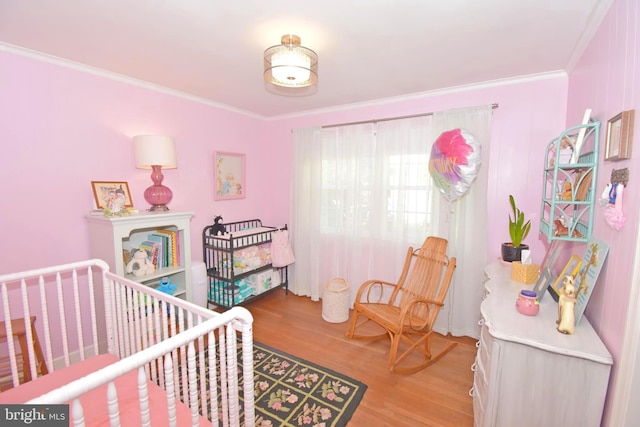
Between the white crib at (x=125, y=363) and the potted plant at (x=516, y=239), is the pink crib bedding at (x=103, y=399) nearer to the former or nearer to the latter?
the white crib at (x=125, y=363)

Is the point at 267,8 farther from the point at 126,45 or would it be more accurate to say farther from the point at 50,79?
the point at 50,79

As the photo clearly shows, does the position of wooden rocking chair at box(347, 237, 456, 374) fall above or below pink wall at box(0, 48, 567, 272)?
below

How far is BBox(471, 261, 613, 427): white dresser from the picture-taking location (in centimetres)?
131

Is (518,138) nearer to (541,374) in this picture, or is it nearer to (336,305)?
(541,374)

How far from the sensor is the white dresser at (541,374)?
4.29 feet

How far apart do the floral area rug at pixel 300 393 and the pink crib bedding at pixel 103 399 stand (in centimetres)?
77

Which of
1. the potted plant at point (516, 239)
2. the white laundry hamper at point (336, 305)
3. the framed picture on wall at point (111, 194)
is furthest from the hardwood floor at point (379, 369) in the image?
the framed picture on wall at point (111, 194)

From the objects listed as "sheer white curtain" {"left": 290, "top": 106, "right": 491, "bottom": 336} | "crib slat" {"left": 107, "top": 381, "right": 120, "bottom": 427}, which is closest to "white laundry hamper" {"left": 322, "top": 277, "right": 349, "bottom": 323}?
"sheer white curtain" {"left": 290, "top": 106, "right": 491, "bottom": 336}

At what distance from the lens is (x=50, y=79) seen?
221 cm

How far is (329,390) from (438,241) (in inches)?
64.9

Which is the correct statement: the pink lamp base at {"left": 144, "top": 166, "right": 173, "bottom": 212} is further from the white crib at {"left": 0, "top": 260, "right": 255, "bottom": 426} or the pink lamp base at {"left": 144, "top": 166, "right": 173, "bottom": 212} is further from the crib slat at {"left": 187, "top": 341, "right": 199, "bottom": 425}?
the crib slat at {"left": 187, "top": 341, "right": 199, "bottom": 425}

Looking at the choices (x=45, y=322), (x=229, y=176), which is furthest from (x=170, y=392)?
(x=229, y=176)

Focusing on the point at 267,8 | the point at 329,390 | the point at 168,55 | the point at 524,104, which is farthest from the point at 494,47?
the point at 329,390

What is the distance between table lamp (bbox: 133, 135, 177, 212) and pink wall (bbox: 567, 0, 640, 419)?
304 centimetres
